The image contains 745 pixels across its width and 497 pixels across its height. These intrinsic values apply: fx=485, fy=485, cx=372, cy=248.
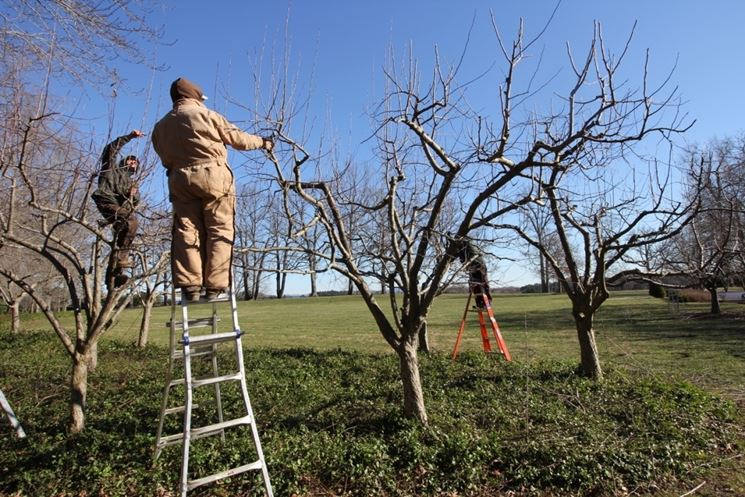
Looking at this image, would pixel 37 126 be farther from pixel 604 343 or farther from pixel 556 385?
pixel 604 343

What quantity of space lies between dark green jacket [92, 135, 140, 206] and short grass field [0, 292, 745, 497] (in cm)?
246

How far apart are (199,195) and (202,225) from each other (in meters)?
0.26

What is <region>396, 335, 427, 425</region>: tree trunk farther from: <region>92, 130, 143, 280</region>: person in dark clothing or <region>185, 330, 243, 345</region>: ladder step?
<region>92, 130, 143, 280</region>: person in dark clothing

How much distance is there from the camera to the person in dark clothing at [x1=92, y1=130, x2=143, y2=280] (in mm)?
5125

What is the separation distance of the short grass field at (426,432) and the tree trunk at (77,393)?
0.69 feet

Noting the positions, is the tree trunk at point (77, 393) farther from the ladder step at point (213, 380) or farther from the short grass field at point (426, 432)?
the ladder step at point (213, 380)

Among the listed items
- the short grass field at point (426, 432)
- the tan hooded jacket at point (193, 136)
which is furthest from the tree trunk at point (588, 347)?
the tan hooded jacket at point (193, 136)

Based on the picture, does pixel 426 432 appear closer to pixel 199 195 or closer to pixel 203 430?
pixel 203 430

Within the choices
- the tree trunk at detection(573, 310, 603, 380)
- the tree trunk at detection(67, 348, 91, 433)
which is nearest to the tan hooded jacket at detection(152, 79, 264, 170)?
the tree trunk at detection(67, 348, 91, 433)

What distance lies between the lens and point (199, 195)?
3.79m

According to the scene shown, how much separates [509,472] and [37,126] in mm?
5923

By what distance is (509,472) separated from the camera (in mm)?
4281

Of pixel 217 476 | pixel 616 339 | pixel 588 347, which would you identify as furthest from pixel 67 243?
pixel 616 339

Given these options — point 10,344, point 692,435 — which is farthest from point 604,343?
point 10,344
